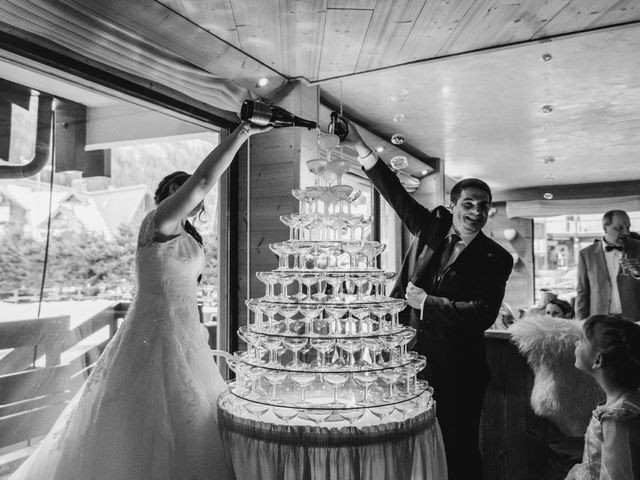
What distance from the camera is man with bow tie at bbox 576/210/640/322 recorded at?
4.18 meters

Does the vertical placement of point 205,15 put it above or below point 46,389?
above

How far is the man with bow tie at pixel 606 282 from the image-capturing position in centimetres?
418

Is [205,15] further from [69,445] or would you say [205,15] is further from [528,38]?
[69,445]

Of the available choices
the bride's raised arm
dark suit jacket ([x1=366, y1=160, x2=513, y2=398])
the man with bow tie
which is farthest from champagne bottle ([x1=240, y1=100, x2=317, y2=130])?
the man with bow tie

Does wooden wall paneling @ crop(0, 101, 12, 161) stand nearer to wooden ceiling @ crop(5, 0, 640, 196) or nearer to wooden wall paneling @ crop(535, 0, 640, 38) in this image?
wooden ceiling @ crop(5, 0, 640, 196)

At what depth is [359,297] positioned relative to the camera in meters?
1.88

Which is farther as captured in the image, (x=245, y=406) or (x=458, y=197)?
(x=458, y=197)

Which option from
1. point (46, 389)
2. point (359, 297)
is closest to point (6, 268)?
point (46, 389)

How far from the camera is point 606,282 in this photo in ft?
15.1

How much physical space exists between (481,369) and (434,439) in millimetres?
642

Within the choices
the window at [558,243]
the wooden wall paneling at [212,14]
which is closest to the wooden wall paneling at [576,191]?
the window at [558,243]

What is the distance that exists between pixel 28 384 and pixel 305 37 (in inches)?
84.0

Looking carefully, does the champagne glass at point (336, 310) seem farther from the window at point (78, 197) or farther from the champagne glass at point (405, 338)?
the window at point (78, 197)

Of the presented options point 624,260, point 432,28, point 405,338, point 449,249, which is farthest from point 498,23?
point 624,260
